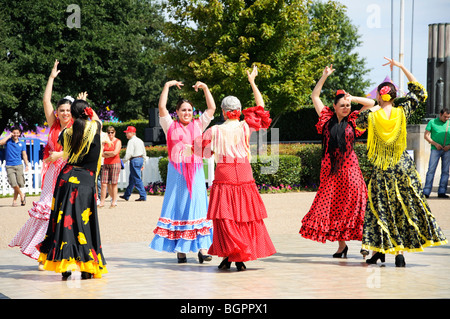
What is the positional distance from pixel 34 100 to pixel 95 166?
29.9m

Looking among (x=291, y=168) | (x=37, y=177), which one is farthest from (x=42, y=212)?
(x=37, y=177)

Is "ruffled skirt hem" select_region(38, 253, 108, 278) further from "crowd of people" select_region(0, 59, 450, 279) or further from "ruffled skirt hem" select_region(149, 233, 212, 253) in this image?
"ruffled skirt hem" select_region(149, 233, 212, 253)

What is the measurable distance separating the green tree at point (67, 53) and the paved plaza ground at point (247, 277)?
21444 millimetres

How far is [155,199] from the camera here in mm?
17203

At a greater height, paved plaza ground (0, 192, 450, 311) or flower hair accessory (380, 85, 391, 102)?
flower hair accessory (380, 85, 391, 102)

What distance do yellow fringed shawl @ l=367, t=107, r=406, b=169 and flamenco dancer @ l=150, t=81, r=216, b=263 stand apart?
1982 millimetres

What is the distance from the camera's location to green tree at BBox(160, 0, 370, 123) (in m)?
25.0

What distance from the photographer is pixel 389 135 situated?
7230 mm

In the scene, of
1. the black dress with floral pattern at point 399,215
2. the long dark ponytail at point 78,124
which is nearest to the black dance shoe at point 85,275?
Answer: the long dark ponytail at point 78,124

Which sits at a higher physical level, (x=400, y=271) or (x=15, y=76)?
(x=15, y=76)

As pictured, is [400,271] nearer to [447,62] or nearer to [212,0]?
[447,62]

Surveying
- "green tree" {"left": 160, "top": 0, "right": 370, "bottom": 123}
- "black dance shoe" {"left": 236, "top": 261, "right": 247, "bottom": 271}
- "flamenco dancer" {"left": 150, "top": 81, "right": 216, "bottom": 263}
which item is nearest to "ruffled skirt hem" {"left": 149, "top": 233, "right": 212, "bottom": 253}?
"flamenco dancer" {"left": 150, "top": 81, "right": 216, "bottom": 263}

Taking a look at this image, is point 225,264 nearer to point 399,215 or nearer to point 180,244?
point 180,244

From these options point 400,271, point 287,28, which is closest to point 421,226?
point 400,271
